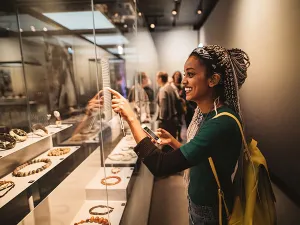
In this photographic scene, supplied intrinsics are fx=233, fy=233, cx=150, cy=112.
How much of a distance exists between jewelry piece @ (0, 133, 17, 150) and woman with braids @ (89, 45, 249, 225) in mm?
551

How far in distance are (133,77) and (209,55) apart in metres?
1.89

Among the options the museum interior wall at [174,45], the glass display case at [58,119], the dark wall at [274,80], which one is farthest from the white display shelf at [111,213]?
the museum interior wall at [174,45]

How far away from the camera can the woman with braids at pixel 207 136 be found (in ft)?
2.95

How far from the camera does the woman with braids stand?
90 cm

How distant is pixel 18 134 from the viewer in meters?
1.24

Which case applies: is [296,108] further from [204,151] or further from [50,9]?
[50,9]

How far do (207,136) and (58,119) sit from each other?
109 cm

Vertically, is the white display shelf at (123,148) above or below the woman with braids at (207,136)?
below

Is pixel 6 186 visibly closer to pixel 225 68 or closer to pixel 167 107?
pixel 225 68

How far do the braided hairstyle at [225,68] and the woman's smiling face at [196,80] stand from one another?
0.02 m

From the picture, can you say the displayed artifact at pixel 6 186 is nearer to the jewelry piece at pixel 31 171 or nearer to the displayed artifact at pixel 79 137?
the jewelry piece at pixel 31 171

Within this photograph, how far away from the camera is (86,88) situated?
1.78 meters

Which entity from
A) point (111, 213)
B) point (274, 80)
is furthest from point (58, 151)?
point (274, 80)

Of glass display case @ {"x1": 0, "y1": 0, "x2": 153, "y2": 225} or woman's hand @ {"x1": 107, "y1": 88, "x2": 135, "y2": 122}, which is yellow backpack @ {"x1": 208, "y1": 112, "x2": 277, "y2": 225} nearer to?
woman's hand @ {"x1": 107, "y1": 88, "x2": 135, "y2": 122}
